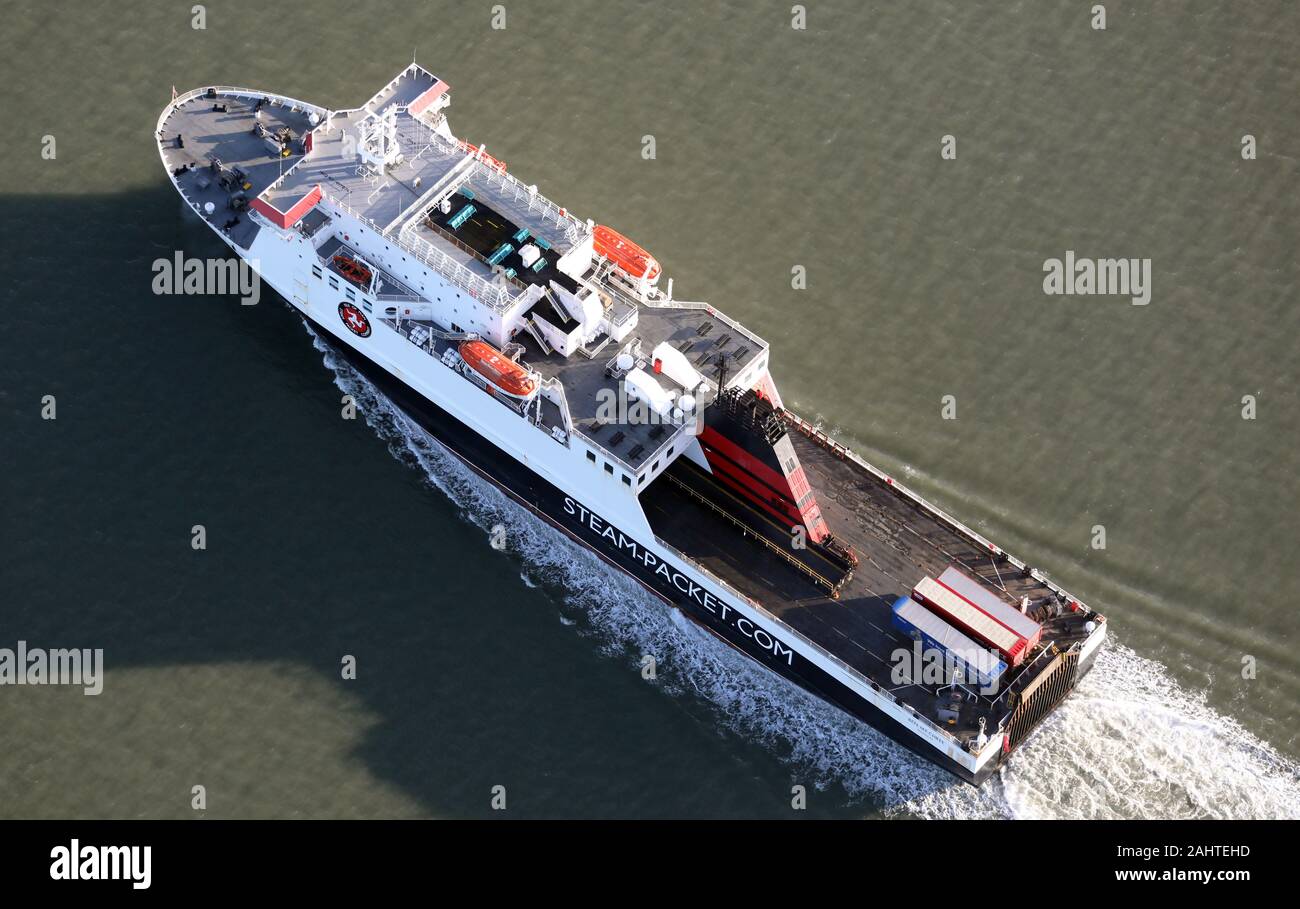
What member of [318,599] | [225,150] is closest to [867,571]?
[318,599]

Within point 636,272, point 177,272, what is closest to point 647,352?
point 636,272

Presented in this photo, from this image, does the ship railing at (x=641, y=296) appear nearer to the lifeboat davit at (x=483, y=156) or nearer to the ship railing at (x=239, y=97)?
the lifeboat davit at (x=483, y=156)

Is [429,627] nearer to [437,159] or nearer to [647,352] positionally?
[647,352]

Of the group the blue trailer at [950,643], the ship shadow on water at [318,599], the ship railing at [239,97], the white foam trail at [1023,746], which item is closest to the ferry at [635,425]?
the blue trailer at [950,643]

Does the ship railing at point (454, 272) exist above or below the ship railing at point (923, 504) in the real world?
above

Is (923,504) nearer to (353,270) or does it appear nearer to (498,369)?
(498,369)
